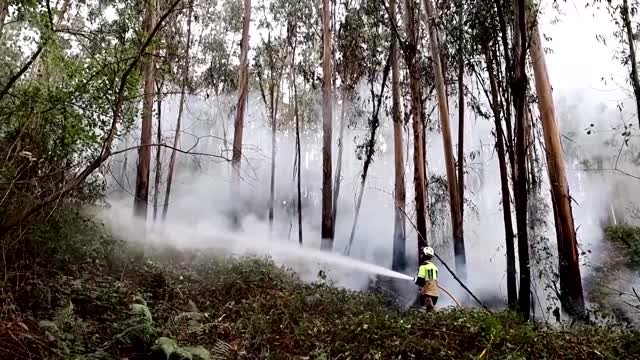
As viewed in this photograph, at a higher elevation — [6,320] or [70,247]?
[70,247]

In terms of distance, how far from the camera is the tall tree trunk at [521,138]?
7.13m

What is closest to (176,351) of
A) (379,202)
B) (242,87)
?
(242,87)

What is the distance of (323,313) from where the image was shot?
810 cm

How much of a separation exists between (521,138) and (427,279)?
9.61 ft

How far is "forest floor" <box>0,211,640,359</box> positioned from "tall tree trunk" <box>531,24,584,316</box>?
218 cm

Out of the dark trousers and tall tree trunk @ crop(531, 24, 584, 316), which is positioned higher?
tall tree trunk @ crop(531, 24, 584, 316)

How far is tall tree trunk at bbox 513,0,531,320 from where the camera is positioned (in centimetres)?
713

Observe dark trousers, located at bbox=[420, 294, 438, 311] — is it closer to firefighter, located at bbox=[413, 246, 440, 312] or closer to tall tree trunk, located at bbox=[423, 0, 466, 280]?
firefighter, located at bbox=[413, 246, 440, 312]

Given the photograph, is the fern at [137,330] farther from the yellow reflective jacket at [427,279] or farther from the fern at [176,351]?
the yellow reflective jacket at [427,279]

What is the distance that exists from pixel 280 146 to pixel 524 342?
29714mm

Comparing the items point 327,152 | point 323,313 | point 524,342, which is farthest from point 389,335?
point 327,152

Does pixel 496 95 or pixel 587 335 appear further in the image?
pixel 496 95

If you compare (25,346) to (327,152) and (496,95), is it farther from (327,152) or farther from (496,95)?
(327,152)

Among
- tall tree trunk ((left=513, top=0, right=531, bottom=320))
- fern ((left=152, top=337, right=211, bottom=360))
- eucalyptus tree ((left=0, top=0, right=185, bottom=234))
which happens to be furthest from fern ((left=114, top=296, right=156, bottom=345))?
tall tree trunk ((left=513, top=0, right=531, bottom=320))
